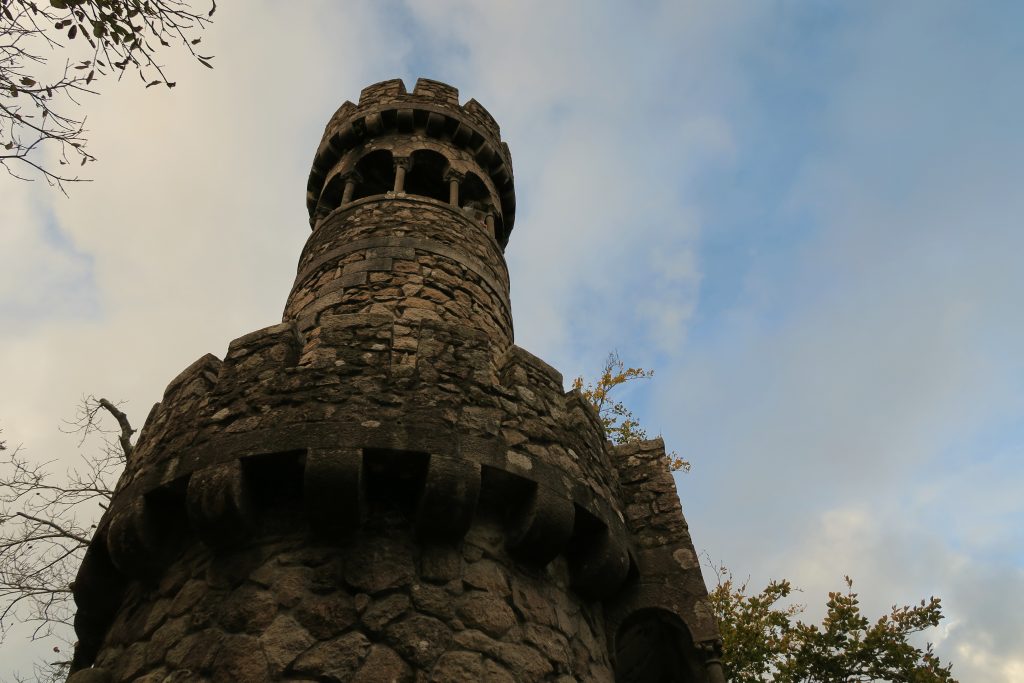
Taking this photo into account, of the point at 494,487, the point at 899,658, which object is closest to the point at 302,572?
the point at 494,487

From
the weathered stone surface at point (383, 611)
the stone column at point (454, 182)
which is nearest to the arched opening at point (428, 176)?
the stone column at point (454, 182)

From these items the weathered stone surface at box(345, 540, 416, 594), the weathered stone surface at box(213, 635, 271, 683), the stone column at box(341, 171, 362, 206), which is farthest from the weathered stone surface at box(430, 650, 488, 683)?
the stone column at box(341, 171, 362, 206)

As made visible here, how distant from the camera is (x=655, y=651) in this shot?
16.9ft

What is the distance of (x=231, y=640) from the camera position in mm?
3422

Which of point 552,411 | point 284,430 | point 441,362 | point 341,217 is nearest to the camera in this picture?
point 284,430

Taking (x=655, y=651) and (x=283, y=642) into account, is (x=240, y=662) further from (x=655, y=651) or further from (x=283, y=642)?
(x=655, y=651)

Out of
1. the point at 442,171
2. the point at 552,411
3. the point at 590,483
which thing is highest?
the point at 442,171

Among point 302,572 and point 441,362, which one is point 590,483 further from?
point 302,572

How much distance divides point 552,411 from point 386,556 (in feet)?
5.08

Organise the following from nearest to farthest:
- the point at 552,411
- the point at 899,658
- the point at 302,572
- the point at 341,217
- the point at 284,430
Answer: the point at 302,572 < the point at 284,430 < the point at 552,411 < the point at 341,217 < the point at 899,658

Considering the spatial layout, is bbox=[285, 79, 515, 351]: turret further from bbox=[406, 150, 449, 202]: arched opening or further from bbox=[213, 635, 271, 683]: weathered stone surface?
bbox=[213, 635, 271, 683]: weathered stone surface

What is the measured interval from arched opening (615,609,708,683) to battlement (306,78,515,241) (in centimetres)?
620

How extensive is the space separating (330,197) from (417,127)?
1.49 metres

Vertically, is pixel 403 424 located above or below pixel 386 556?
above
